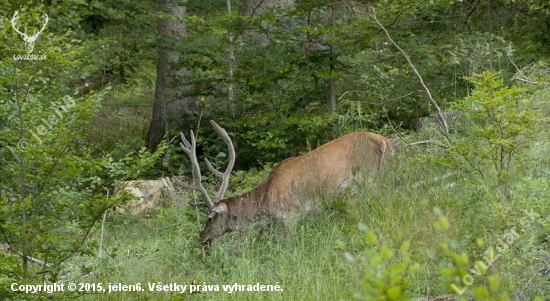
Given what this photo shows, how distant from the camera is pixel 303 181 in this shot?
8.71 meters

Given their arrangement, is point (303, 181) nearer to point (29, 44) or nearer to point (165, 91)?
point (29, 44)

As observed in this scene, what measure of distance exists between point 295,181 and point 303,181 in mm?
92

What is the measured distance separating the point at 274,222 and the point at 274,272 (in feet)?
3.88

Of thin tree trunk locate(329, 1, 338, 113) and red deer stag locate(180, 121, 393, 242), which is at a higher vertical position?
thin tree trunk locate(329, 1, 338, 113)

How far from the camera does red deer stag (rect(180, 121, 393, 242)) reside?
8.56m

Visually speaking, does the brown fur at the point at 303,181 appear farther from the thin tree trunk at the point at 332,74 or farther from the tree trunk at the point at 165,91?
the tree trunk at the point at 165,91

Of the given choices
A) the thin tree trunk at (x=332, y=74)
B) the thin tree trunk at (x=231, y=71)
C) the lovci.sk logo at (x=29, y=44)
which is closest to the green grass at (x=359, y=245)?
the lovci.sk logo at (x=29, y=44)

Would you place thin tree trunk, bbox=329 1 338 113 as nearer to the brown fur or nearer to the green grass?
the brown fur

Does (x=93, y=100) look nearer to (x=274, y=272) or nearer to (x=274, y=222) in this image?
(x=274, y=272)

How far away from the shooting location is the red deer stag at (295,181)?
8562mm

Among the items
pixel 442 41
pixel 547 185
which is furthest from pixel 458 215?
pixel 442 41

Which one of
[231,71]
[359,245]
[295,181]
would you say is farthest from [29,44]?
[231,71]

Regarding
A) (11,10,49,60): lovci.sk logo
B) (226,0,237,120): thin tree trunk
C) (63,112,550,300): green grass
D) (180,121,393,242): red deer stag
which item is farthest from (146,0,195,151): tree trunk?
(11,10,49,60): lovci.sk logo

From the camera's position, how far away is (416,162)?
332 inches
